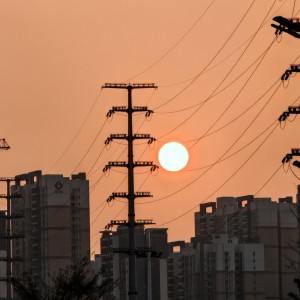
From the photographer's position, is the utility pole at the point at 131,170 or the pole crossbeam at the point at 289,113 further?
the utility pole at the point at 131,170

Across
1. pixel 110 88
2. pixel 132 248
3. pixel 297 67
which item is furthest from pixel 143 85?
pixel 297 67

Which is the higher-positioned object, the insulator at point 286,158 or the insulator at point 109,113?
the insulator at point 109,113

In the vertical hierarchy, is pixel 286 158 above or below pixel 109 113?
below

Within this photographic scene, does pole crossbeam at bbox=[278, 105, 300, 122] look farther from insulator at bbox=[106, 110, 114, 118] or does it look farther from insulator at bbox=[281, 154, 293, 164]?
insulator at bbox=[106, 110, 114, 118]

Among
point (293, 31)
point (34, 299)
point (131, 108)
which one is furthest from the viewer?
point (131, 108)

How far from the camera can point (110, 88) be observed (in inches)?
3418

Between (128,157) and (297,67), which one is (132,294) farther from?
(297,67)

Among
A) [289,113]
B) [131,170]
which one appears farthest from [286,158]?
[131,170]

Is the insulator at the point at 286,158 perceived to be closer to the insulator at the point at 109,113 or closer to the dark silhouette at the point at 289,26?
the dark silhouette at the point at 289,26

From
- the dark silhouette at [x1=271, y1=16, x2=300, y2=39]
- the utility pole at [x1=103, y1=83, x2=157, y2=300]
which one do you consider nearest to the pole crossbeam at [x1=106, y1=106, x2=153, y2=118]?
the utility pole at [x1=103, y1=83, x2=157, y2=300]

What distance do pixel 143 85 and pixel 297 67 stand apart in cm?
2489

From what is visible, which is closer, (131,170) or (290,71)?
(290,71)

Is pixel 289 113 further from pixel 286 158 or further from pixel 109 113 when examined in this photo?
pixel 109 113

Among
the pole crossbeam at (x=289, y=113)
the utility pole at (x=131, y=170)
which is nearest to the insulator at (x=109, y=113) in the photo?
the utility pole at (x=131, y=170)
